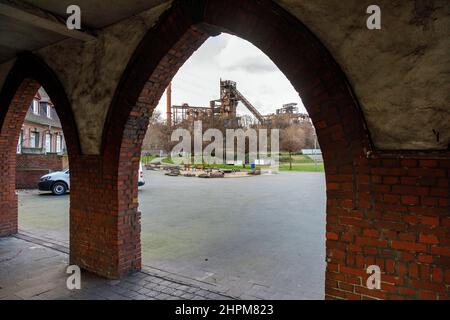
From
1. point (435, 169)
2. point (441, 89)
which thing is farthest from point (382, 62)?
point (435, 169)

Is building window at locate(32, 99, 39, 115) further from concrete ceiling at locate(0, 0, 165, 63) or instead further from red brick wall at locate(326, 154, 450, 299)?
red brick wall at locate(326, 154, 450, 299)

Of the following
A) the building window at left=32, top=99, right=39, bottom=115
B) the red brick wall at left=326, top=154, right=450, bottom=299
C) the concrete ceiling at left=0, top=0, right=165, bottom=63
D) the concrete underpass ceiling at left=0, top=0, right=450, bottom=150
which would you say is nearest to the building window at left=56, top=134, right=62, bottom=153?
the building window at left=32, top=99, right=39, bottom=115

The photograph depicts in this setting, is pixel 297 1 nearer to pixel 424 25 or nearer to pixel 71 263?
pixel 424 25

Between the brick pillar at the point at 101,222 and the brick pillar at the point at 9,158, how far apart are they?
2829 mm

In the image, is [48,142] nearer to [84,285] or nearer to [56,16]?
[56,16]

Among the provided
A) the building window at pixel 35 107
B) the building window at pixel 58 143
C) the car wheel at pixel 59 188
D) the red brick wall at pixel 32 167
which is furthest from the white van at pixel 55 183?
the building window at pixel 58 143

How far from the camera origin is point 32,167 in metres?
18.1

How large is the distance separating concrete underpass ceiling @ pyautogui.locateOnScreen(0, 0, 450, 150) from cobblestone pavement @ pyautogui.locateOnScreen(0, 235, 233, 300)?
3068 millimetres

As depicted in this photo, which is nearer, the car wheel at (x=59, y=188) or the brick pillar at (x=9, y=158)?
the brick pillar at (x=9, y=158)

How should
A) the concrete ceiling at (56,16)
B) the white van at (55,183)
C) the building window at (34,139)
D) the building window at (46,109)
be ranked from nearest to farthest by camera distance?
the concrete ceiling at (56,16) → the white van at (55,183) → the building window at (34,139) → the building window at (46,109)

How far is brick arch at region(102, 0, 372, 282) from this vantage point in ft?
9.50

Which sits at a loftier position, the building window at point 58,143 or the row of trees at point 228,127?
the row of trees at point 228,127

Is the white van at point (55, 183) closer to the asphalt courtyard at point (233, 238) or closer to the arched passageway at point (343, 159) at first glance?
the asphalt courtyard at point (233, 238)

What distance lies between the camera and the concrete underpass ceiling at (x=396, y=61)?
242 centimetres
